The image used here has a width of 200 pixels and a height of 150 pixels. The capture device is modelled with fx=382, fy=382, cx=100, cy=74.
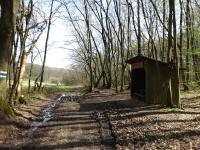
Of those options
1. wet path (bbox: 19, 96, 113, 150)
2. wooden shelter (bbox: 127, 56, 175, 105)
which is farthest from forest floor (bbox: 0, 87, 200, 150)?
wooden shelter (bbox: 127, 56, 175, 105)

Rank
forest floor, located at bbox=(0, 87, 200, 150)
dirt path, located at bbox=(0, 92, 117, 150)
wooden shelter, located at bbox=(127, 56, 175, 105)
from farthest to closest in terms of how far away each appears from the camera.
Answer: wooden shelter, located at bbox=(127, 56, 175, 105) < dirt path, located at bbox=(0, 92, 117, 150) < forest floor, located at bbox=(0, 87, 200, 150)

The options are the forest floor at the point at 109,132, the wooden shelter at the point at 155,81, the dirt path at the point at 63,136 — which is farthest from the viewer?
the wooden shelter at the point at 155,81

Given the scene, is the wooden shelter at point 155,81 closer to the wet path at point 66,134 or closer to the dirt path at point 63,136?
the wet path at point 66,134

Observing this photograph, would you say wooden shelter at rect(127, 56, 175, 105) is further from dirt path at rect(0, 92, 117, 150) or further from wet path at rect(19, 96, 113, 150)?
dirt path at rect(0, 92, 117, 150)

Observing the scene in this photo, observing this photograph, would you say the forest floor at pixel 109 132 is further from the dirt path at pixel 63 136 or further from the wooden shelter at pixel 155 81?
the wooden shelter at pixel 155 81

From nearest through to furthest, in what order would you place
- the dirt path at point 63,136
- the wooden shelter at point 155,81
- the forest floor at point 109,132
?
the forest floor at point 109,132
the dirt path at point 63,136
the wooden shelter at point 155,81

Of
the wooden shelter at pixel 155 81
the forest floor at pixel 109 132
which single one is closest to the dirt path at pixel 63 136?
the forest floor at pixel 109 132

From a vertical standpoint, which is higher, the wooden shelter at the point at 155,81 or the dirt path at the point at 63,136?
the wooden shelter at the point at 155,81

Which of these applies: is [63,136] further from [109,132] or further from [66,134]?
[109,132]

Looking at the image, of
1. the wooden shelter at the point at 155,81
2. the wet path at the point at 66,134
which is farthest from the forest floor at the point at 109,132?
the wooden shelter at the point at 155,81

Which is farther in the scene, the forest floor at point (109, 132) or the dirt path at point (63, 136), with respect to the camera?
the dirt path at point (63, 136)

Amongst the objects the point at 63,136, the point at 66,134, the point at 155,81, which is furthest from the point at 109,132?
the point at 155,81

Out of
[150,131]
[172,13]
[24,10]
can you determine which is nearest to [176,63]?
[172,13]

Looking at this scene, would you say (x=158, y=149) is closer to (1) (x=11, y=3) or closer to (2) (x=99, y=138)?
(2) (x=99, y=138)
